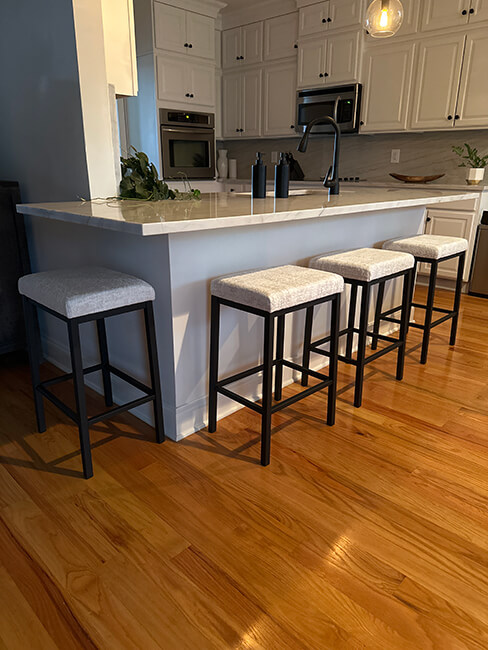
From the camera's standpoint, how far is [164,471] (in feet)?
5.65

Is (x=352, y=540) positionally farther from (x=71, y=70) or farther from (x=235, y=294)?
(x=71, y=70)

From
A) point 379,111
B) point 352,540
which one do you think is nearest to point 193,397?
point 352,540

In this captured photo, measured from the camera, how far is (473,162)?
14.0ft

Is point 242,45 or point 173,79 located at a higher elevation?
point 242,45

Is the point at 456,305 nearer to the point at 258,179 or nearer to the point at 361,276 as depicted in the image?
the point at 361,276

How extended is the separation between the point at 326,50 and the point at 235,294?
13.5 feet

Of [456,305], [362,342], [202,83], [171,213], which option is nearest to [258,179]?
[171,213]

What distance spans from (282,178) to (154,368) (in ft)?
4.02

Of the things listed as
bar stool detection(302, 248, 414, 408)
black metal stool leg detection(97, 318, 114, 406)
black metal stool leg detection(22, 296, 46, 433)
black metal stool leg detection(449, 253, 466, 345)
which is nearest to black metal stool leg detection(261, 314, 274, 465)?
bar stool detection(302, 248, 414, 408)

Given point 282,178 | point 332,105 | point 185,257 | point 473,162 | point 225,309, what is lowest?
point 225,309

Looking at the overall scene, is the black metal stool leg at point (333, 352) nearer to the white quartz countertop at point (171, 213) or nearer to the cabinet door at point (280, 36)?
the white quartz countertop at point (171, 213)

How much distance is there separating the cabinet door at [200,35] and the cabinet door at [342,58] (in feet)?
4.67

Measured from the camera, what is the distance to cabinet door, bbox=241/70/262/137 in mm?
5398

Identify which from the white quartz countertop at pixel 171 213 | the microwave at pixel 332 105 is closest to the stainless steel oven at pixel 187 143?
the microwave at pixel 332 105
